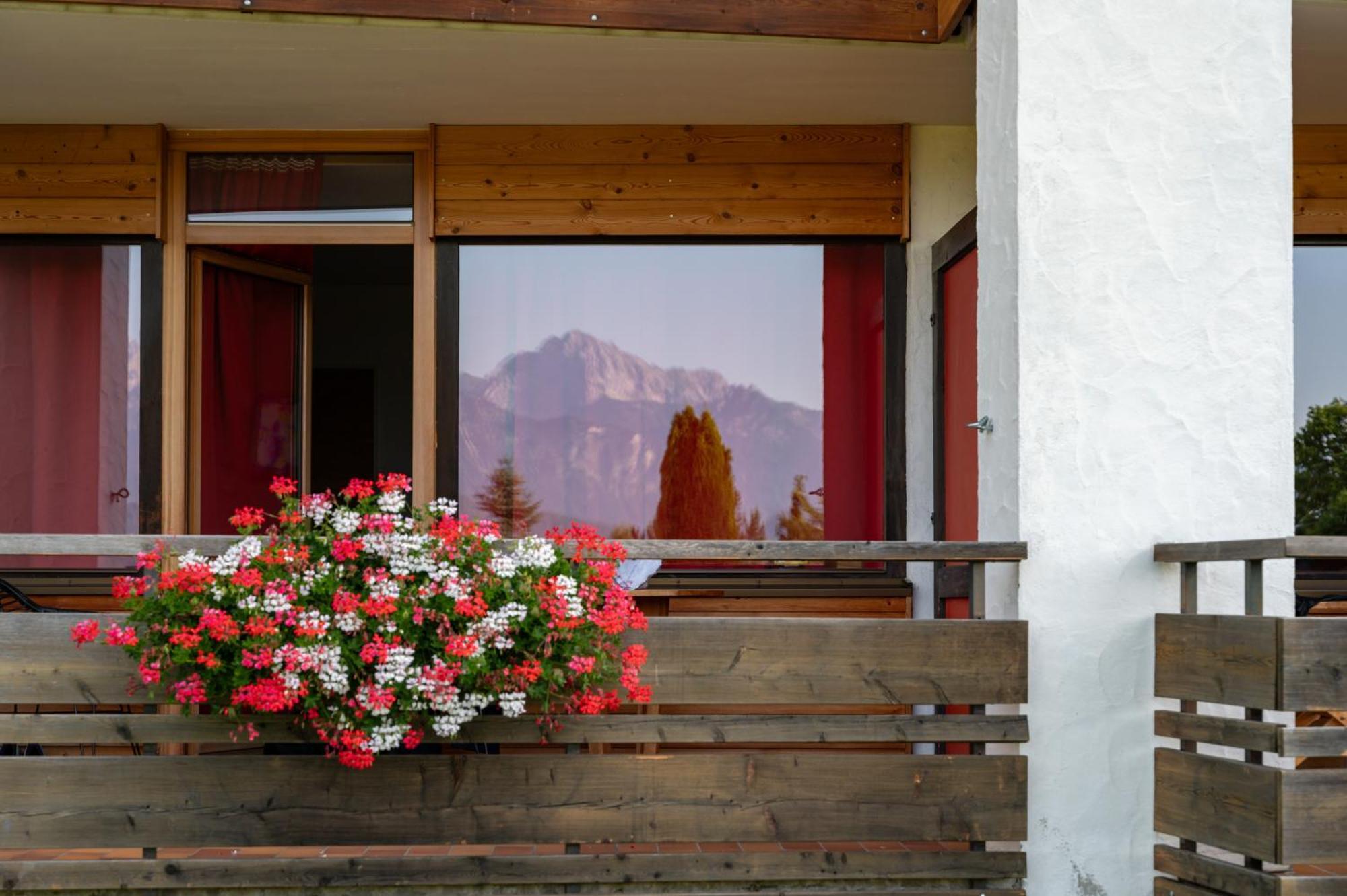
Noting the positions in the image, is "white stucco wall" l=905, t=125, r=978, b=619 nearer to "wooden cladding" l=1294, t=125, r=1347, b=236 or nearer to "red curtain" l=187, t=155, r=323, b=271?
"wooden cladding" l=1294, t=125, r=1347, b=236

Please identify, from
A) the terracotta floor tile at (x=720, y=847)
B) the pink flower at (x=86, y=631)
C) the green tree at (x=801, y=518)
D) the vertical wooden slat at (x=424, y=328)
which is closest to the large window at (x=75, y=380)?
the vertical wooden slat at (x=424, y=328)

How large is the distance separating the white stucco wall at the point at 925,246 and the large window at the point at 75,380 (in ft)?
9.82

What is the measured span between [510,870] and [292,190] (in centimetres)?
313

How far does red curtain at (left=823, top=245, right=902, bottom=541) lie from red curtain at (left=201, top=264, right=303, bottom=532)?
2.46 meters

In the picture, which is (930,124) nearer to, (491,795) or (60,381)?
(491,795)

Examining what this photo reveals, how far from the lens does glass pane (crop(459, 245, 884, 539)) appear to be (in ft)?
17.9

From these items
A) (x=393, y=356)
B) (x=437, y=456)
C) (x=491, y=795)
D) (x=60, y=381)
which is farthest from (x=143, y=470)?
(x=393, y=356)

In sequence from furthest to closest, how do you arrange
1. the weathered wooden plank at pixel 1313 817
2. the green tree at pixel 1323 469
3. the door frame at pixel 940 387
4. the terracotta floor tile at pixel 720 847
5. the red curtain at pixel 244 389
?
1. the red curtain at pixel 244 389
2. the green tree at pixel 1323 469
3. the door frame at pixel 940 387
4. the terracotta floor tile at pixel 720 847
5. the weathered wooden plank at pixel 1313 817

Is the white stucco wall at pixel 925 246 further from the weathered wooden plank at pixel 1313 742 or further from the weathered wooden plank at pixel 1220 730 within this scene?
the weathered wooden plank at pixel 1313 742

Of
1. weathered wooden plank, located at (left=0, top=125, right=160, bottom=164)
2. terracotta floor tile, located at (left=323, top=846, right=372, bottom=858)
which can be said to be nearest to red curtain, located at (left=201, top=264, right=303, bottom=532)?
weathered wooden plank, located at (left=0, top=125, right=160, bottom=164)

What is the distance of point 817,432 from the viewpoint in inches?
217

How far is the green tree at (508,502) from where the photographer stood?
17.7ft

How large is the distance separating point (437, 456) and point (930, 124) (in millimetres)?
2356

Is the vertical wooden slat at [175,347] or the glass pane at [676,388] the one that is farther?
the glass pane at [676,388]
